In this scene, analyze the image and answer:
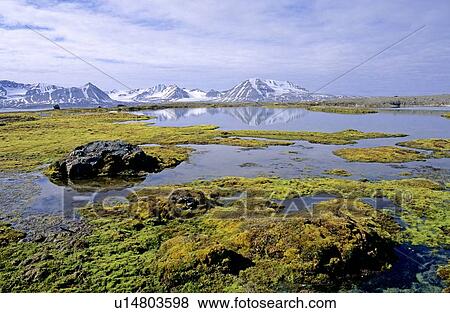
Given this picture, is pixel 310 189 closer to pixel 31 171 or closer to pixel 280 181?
pixel 280 181

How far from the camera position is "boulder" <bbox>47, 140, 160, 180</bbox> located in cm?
3509

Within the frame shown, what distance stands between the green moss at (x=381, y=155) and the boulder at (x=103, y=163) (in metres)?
23.4

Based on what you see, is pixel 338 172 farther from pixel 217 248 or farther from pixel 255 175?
pixel 217 248

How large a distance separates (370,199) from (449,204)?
202 inches

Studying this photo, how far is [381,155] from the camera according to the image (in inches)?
1731

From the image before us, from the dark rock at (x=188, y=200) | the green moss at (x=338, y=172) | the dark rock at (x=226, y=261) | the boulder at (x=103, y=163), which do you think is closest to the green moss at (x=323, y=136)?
the green moss at (x=338, y=172)

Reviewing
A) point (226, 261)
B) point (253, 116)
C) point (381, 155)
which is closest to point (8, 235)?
point (226, 261)

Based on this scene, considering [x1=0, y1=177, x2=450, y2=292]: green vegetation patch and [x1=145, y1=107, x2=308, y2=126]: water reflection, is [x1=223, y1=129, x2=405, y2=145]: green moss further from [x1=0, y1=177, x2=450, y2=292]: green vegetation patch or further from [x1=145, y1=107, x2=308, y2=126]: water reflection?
[x1=0, y1=177, x2=450, y2=292]: green vegetation patch

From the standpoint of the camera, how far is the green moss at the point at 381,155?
41972 mm

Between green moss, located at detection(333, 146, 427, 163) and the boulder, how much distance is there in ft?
76.8

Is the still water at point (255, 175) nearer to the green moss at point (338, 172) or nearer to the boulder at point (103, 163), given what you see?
the green moss at point (338, 172)
